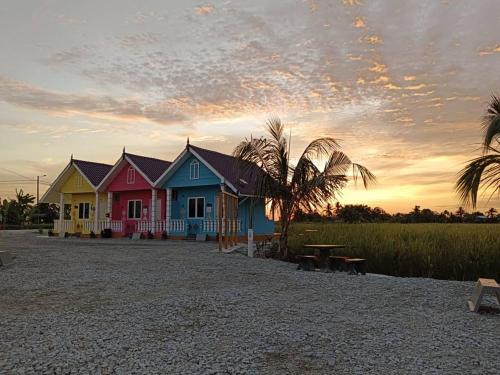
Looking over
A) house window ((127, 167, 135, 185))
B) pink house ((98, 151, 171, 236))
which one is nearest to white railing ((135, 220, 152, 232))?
pink house ((98, 151, 171, 236))

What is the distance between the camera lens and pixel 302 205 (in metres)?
14.3

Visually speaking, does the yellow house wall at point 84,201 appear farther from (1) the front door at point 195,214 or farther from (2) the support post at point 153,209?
(1) the front door at point 195,214

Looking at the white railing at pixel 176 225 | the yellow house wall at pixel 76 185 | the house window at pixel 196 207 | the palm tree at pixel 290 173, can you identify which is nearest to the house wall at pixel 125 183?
the yellow house wall at pixel 76 185

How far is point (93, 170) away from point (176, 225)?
878 centimetres

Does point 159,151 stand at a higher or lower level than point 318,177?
higher

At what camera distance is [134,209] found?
2753 cm

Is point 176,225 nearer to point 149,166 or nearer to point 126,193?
point 149,166

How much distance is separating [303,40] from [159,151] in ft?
76.8

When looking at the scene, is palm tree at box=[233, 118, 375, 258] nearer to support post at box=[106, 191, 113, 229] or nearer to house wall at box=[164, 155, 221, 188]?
house wall at box=[164, 155, 221, 188]

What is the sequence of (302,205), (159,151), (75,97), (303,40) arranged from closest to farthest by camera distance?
(303,40) → (302,205) → (75,97) → (159,151)

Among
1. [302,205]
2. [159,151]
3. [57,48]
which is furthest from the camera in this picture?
[159,151]

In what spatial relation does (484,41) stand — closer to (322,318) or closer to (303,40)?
(303,40)

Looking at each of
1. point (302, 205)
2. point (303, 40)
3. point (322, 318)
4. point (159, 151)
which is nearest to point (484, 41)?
point (303, 40)

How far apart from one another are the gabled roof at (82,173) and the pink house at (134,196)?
1303 mm
